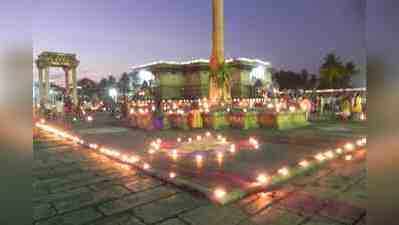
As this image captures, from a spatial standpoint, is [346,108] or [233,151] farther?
[346,108]

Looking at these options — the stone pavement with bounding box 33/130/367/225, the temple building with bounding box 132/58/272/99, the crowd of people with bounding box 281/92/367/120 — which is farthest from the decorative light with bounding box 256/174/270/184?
the temple building with bounding box 132/58/272/99

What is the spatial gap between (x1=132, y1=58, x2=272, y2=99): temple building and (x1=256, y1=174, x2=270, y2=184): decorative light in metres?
26.1

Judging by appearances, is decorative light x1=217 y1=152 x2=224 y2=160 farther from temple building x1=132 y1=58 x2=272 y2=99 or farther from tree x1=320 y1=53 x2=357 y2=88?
tree x1=320 y1=53 x2=357 y2=88

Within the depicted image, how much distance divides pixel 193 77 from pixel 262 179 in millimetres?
28506

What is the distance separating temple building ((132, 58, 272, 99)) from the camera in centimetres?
3003

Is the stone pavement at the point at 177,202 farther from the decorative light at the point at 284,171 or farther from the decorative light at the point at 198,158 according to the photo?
the decorative light at the point at 198,158

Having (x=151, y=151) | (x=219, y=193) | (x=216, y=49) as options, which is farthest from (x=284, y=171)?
(x=216, y=49)

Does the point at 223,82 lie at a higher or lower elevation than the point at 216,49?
lower

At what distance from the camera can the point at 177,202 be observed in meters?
2.99

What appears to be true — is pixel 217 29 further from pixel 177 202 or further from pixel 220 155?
pixel 177 202
